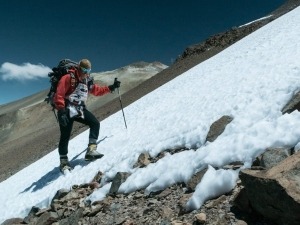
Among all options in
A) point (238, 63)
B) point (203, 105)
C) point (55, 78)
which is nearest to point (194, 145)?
point (203, 105)

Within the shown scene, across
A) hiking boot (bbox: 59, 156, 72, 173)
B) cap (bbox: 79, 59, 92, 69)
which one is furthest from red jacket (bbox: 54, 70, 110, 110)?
hiking boot (bbox: 59, 156, 72, 173)

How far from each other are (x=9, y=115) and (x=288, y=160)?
83.6 metres

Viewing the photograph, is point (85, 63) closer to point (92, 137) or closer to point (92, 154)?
point (92, 137)

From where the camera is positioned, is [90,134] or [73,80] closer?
[73,80]

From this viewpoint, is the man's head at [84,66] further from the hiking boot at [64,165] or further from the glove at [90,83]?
the hiking boot at [64,165]

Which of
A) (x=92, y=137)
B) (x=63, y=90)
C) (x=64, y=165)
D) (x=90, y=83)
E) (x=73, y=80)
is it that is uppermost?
(x=73, y=80)

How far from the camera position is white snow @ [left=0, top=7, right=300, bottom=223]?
258 inches

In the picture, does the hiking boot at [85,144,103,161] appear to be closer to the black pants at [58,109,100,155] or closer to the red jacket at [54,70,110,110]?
the black pants at [58,109,100,155]

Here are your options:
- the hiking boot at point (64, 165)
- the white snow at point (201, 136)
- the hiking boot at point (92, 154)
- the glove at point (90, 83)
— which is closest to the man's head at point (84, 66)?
the glove at point (90, 83)

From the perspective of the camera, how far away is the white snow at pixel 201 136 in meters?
6.55

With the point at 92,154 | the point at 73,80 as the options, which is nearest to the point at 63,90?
the point at 73,80

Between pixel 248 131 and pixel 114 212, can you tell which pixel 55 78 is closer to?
pixel 114 212

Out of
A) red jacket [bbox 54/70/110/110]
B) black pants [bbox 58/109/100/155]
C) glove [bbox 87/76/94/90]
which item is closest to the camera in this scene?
red jacket [bbox 54/70/110/110]

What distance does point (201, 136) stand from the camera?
825 centimetres
